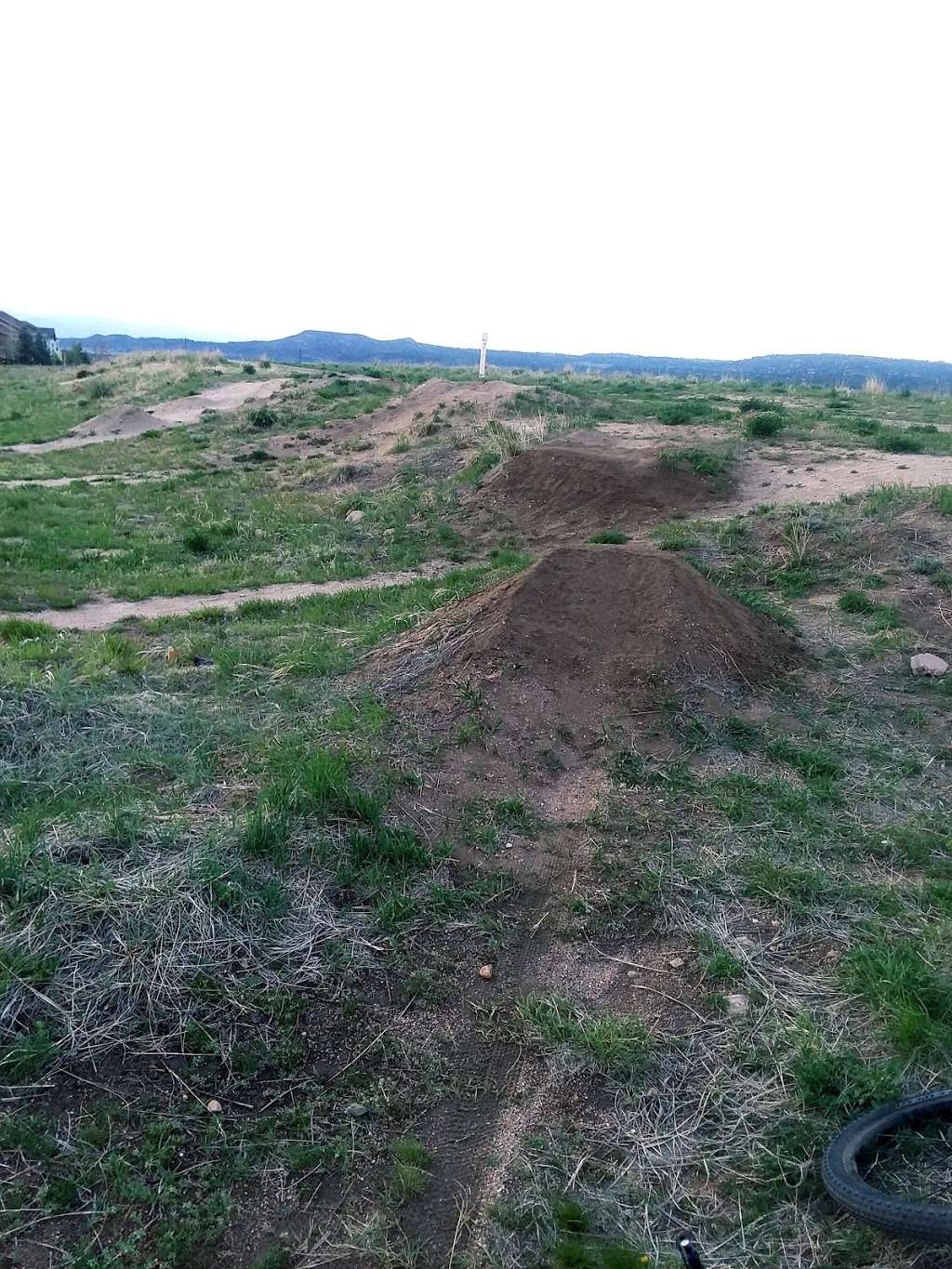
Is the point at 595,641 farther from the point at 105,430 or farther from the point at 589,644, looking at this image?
the point at 105,430

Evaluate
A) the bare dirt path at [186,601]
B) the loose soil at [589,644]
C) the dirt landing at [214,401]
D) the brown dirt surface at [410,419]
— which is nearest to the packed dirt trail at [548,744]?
the loose soil at [589,644]

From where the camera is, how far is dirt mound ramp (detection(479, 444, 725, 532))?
36.2ft

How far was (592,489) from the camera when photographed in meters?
11.5

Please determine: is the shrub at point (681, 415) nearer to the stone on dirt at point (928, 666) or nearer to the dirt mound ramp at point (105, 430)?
the stone on dirt at point (928, 666)

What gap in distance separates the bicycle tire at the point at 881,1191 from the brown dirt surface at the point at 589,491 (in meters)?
8.19

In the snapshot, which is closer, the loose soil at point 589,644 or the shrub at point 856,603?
the loose soil at point 589,644

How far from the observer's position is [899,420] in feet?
54.5

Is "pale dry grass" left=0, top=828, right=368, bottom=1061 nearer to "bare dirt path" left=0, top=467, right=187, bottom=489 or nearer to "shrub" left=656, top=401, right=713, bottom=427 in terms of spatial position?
"bare dirt path" left=0, top=467, right=187, bottom=489

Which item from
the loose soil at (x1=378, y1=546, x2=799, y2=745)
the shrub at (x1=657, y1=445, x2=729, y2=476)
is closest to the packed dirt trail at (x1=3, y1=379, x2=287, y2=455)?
the shrub at (x1=657, y1=445, x2=729, y2=476)

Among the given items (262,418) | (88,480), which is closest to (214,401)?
(262,418)

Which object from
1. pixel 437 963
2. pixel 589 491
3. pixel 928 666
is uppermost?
pixel 589 491

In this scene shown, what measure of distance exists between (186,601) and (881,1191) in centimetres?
730

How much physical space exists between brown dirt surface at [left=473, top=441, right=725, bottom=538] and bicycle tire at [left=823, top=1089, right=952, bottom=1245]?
26.9ft

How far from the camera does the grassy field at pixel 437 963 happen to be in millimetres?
2662
